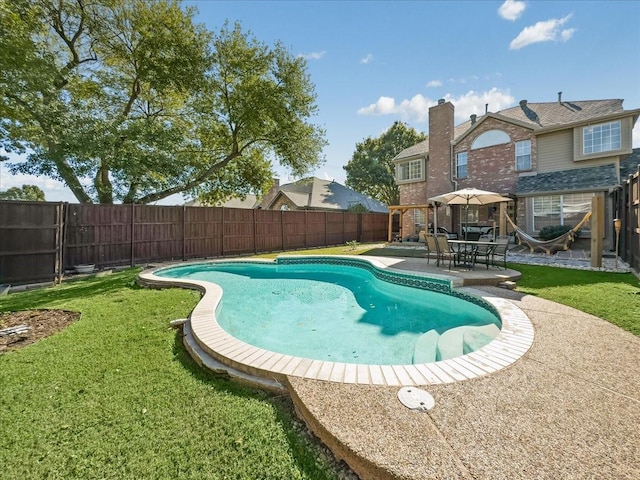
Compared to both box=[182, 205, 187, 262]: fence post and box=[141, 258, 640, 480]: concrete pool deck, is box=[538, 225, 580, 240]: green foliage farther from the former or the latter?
box=[182, 205, 187, 262]: fence post

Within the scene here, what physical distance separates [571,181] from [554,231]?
8.55 feet

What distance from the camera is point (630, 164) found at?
45.3 feet

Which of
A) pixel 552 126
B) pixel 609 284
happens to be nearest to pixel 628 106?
pixel 552 126

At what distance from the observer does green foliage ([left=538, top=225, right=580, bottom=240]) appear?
13341 millimetres

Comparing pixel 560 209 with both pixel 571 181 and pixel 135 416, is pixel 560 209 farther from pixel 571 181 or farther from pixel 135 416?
pixel 135 416

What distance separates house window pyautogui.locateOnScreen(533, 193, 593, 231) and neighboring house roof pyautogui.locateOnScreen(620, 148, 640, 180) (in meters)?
1.83

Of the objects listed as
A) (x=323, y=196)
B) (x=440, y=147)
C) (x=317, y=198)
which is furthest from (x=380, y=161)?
(x=440, y=147)

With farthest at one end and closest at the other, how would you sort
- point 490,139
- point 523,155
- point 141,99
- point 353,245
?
point 490,139 < point 523,155 < point 353,245 < point 141,99

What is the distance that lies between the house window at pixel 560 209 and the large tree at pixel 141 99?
39.2 ft

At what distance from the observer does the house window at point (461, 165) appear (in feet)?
58.9

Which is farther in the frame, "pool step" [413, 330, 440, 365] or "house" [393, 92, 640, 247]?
"house" [393, 92, 640, 247]

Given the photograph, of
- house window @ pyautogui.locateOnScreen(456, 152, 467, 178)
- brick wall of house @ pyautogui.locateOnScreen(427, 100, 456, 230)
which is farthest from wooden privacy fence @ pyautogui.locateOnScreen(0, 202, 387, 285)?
house window @ pyautogui.locateOnScreen(456, 152, 467, 178)

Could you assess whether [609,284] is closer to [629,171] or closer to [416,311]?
[416,311]

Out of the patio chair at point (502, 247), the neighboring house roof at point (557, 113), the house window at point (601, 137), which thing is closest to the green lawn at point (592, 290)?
Answer: the patio chair at point (502, 247)
